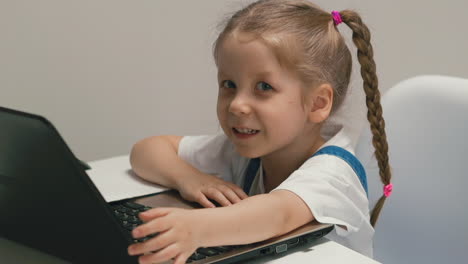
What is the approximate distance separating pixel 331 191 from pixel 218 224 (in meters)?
0.22

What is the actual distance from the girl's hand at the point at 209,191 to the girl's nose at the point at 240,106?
0.34ft

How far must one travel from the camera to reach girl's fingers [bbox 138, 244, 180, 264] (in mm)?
554

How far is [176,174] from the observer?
0.91 metres

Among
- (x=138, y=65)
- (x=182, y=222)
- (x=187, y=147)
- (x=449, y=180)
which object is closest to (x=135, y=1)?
(x=138, y=65)

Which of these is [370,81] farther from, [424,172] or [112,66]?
[112,66]

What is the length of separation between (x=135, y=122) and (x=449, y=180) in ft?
2.94

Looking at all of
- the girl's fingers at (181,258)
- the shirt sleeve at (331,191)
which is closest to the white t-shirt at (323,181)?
the shirt sleeve at (331,191)

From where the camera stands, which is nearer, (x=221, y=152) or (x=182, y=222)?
(x=182, y=222)

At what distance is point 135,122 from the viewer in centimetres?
160

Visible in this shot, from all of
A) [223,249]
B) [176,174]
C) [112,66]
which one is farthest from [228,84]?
[112,66]

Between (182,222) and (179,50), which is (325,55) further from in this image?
(179,50)

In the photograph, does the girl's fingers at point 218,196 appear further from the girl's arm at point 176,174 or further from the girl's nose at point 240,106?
the girl's nose at point 240,106

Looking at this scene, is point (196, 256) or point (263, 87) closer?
point (196, 256)

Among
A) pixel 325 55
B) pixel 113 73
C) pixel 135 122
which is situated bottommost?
pixel 135 122
